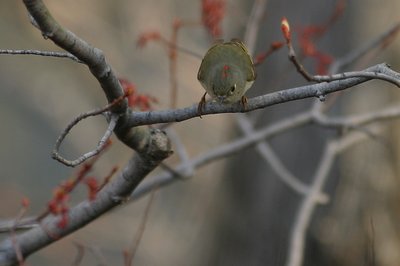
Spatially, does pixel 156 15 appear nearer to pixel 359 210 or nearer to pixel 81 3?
pixel 81 3

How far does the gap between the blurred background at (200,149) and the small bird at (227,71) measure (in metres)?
0.98

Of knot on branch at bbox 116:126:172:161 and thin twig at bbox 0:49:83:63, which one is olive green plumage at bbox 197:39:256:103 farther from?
thin twig at bbox 0:49:83:63

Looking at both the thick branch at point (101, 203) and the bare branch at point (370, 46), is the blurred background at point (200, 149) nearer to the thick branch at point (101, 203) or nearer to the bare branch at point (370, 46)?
the bare branch at point (370, 46)

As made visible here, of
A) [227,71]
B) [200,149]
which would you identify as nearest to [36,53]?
[227,71]

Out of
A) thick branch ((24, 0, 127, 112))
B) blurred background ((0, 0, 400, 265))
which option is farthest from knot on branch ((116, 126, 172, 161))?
blurred background ((0, 0, 400, 265))

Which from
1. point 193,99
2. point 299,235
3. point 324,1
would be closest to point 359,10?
point 324,1

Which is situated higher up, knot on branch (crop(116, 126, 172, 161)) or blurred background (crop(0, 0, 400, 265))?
blurred background (crop(0, 0, 400, 265))

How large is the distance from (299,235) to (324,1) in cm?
187

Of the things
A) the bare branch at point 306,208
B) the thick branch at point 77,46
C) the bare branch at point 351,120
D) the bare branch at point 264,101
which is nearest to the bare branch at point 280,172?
the bare branch at point 306,208

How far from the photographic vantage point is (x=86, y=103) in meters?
6.59

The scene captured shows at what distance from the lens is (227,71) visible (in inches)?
72.6

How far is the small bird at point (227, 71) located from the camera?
179cm

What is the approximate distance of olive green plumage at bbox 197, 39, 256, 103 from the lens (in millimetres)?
1795

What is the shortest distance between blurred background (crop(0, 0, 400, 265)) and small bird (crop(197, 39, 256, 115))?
98 cm
